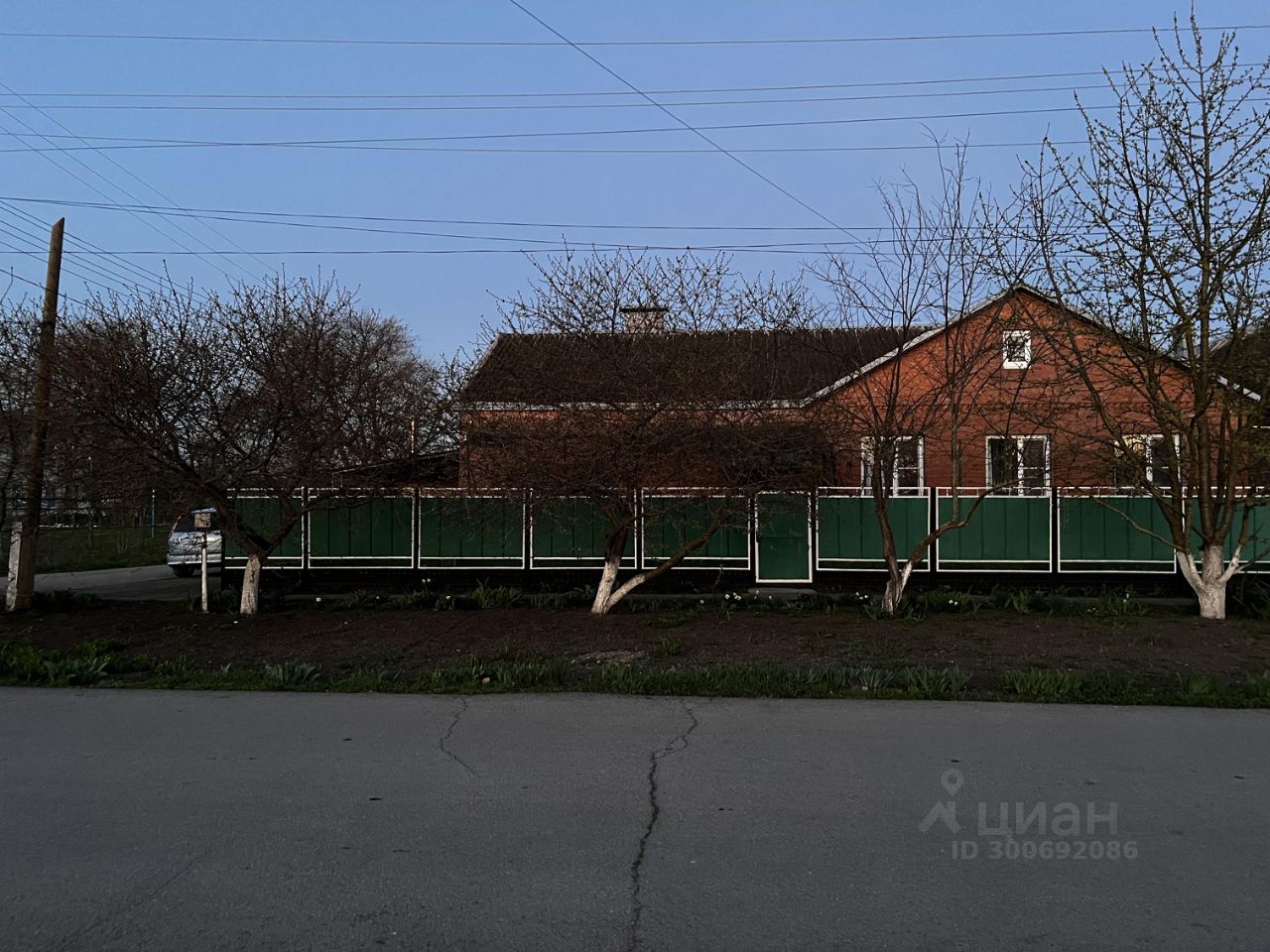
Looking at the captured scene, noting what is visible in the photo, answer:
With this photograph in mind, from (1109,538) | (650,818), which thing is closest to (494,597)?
(650,818)

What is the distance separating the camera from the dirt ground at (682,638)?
996cm

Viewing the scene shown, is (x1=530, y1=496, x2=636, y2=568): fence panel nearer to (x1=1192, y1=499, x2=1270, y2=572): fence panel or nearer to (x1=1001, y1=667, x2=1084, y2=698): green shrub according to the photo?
(x1=1001, y1=667, x2=1084, y2=698): green shrub

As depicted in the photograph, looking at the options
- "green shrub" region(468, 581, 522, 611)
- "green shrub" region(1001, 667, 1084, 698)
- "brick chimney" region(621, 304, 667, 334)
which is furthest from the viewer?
"green shrub" region(468, 581, 522, 611)

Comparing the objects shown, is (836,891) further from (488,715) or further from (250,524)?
(250,524)

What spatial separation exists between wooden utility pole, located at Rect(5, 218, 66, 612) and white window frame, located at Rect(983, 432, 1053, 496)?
12047mm

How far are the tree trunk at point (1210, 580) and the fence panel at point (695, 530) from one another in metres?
5.69

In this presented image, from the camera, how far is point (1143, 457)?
493 inches

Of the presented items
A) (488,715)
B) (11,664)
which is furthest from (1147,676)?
(11,664)

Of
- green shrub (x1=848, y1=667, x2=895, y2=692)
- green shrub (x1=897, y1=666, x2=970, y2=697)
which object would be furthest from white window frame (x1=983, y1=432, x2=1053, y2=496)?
green shrub (x1=848, y1=667, x2=895, y2=692)

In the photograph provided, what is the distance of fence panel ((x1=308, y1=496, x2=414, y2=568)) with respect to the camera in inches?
610

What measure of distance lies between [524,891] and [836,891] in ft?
4.61

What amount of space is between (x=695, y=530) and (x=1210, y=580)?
22.2 ft

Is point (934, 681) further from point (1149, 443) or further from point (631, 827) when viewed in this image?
point (1149, 443)

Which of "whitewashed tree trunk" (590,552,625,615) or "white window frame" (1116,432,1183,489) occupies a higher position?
"white window frame" (1116,432,1183,489)
